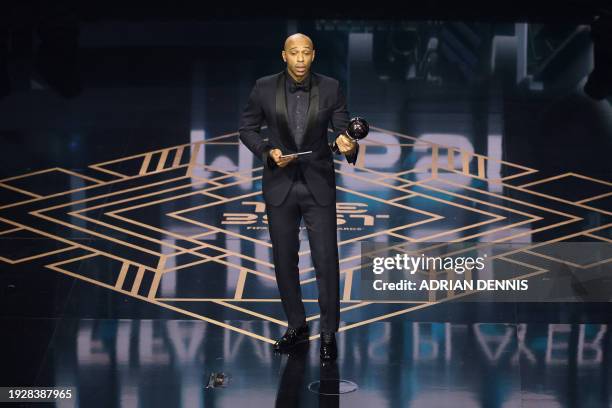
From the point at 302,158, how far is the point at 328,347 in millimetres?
913

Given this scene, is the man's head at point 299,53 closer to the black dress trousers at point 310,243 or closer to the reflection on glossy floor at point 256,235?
the black dress trousers at point 310,243

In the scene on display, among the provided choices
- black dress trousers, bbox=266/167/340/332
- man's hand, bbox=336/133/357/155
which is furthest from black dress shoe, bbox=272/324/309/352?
man's hand, bbox=336/133/357/155

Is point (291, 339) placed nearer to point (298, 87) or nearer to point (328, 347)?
point (328, 347)

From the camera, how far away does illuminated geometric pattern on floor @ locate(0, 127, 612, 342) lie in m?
7.27

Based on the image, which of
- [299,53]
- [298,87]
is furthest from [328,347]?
[299,53]

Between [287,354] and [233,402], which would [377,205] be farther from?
[233,402]

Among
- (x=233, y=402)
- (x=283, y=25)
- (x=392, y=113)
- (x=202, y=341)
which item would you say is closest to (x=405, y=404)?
(x=233, y=402)

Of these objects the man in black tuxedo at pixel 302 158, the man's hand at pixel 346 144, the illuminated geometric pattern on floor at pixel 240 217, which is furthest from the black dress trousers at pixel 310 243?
the illuminated geometric pattern on floor at pixel 240 217

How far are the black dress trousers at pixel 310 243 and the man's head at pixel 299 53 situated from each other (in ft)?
1.61

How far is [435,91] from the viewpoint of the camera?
1121 cm

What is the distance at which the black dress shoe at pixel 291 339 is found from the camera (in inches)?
255

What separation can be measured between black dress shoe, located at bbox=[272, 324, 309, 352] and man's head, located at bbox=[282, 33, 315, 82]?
4.17 ft

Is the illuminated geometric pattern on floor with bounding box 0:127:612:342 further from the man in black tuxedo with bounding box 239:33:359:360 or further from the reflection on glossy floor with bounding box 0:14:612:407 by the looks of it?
the man in black tuxedo with bounding box 239:33:359:360

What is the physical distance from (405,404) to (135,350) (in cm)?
141
